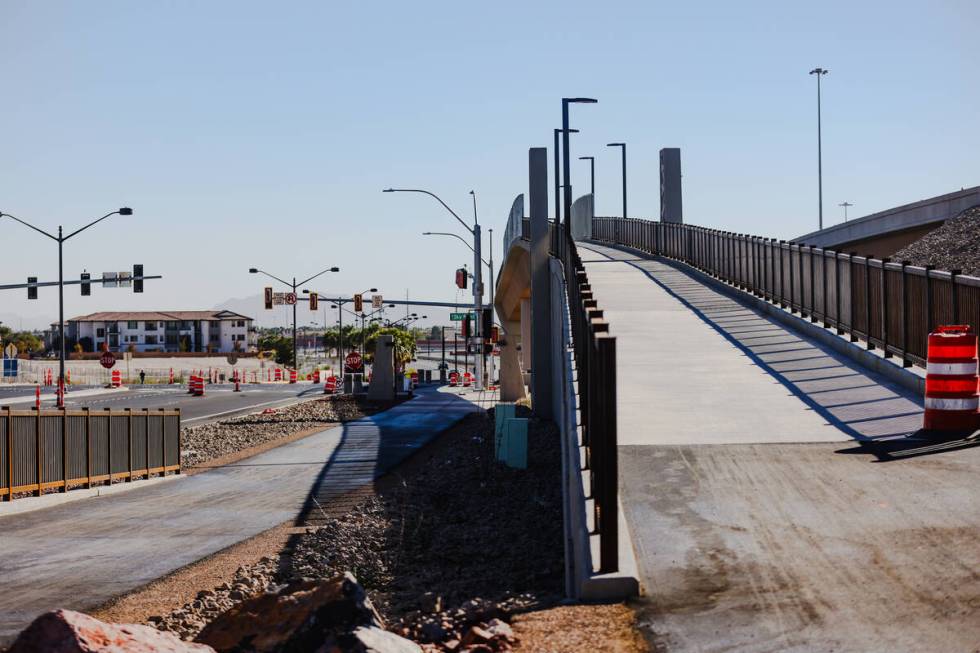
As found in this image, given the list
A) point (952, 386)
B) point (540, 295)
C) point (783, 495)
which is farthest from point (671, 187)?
point (783, 495)

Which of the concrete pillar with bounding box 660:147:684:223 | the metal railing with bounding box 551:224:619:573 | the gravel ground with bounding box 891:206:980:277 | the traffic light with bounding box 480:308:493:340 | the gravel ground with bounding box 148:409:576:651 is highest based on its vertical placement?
the concrete pillar with bounding box 660:147:684:223

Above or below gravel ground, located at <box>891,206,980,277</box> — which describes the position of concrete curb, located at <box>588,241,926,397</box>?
below

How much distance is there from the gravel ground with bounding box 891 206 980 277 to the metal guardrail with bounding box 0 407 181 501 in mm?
21451

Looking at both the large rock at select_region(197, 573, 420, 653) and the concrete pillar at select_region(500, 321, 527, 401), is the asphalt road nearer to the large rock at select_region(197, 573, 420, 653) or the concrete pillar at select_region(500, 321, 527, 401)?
the concrete pillar at select_region(500, 321, 527, 401)

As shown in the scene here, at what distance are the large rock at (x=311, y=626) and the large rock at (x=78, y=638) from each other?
81cm

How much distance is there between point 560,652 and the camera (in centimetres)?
643

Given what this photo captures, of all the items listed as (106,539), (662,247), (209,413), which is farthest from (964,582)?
(209,413)

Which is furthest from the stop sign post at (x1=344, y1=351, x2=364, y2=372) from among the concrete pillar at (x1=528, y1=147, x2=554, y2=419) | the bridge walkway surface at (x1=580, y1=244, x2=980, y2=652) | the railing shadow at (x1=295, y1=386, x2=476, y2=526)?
the bridge walkway surface at (x1=580, y1=244, x2=980, y2=652)

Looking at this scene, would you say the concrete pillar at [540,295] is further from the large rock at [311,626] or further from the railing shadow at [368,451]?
the large rock at [311,626]

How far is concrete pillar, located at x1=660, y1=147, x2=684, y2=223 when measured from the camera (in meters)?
40.5

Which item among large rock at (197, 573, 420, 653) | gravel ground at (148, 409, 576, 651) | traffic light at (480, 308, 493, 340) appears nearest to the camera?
large rock at (197, 573, 420, 653)

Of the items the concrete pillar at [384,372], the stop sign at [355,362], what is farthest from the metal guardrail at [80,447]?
the stop sign at [355,362]

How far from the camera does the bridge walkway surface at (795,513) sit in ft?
21.5

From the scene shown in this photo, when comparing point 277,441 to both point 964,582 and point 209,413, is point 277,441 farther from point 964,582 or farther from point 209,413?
point 964,582
